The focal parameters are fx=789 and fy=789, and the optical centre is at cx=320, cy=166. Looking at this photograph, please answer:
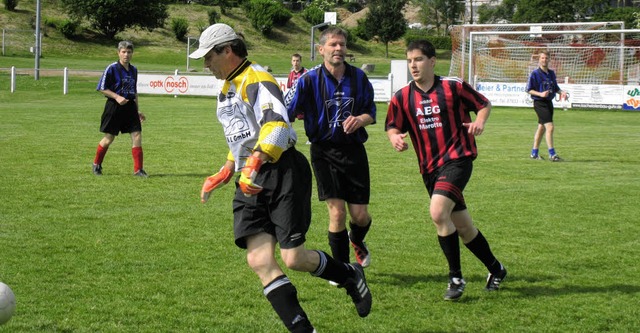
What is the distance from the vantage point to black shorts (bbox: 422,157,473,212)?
6.16m

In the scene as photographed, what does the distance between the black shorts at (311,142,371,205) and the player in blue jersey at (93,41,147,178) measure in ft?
21.2

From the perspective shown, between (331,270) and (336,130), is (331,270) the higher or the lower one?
the lower one

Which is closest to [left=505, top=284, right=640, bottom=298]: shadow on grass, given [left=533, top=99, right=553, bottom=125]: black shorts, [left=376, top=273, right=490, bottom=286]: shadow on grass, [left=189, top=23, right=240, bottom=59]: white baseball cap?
[left=376, top=273, right=490, bottom=286]: shadow on grass

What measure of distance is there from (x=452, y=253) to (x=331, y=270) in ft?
4.35

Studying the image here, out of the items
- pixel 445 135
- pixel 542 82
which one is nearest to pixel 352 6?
pixel 542 82

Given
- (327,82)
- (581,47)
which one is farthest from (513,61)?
(327,82)

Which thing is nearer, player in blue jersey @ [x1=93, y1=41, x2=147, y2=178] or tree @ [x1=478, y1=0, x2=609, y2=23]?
player in blue jersey @ [x1=93, y1=41, x2=147, y2=178]

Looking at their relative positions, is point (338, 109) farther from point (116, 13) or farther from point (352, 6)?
point (352, 6)

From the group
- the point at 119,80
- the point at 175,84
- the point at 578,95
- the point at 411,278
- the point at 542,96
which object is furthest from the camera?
the point at 175,84

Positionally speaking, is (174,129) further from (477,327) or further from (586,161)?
(477,327)

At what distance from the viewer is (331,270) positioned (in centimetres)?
529

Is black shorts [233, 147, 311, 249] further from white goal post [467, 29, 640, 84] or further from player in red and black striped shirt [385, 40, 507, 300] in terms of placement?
white goal post [467, 29, 640, 84]

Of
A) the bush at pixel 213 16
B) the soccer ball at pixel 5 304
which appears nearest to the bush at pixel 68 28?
the bush at pixel 213 16

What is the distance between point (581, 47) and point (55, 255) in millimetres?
A: 29320
